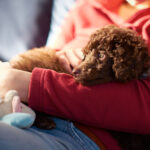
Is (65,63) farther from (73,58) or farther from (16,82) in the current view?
(16,82)

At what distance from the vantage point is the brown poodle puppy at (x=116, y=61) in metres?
0.99

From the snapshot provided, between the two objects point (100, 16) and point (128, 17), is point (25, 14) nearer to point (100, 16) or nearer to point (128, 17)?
point (100, 16)

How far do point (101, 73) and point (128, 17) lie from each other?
56 cm

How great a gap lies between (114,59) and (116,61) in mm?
12

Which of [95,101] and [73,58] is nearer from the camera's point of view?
[95,101]

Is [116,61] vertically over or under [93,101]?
over

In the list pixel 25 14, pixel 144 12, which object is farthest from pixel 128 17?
pixel 25 14

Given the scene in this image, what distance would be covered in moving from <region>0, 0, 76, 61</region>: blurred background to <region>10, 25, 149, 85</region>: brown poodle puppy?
760 mm

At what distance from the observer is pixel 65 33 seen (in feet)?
5.24

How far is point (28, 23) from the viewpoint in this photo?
178 cm

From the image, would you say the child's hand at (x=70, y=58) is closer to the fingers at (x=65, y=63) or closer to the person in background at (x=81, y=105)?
the fingers at (x=65, y=63)

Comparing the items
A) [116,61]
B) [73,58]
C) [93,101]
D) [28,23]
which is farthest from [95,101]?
[28,23]

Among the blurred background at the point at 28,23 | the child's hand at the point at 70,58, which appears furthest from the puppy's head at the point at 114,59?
the blurred background at the point at 28,23

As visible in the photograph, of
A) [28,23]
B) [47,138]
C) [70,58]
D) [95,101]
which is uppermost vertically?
[28,23]
